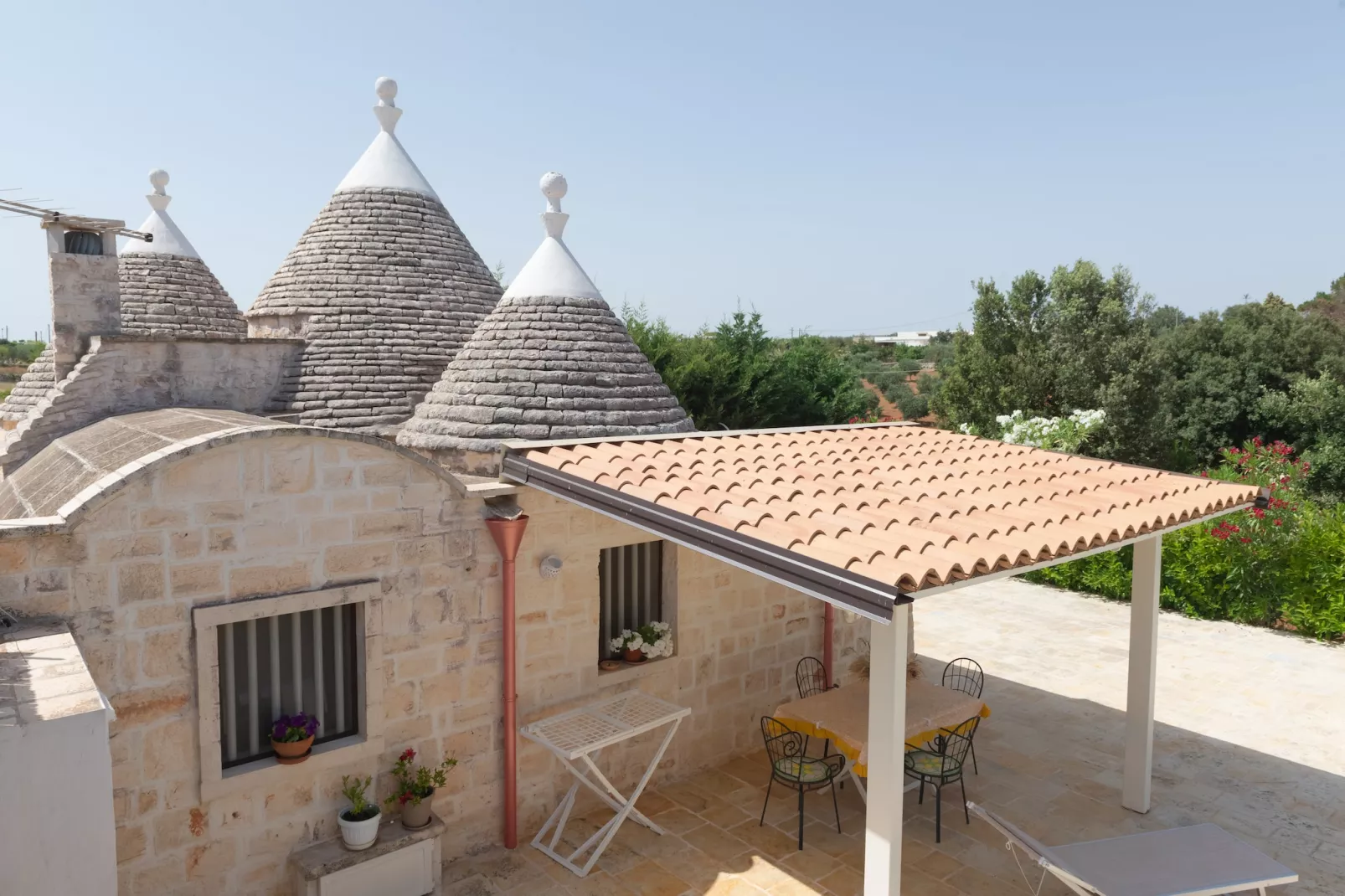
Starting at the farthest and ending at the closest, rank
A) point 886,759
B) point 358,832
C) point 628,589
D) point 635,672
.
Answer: point 628,589, point 635,672, point 358,832, point 886,759

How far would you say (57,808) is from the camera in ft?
11.0

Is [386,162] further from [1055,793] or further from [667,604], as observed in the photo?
[1055,793]

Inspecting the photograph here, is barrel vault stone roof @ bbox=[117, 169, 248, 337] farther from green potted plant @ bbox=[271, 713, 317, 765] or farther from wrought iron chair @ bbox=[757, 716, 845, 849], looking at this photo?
wrought iron chair @ bbox=[757, 716, 845, 849]

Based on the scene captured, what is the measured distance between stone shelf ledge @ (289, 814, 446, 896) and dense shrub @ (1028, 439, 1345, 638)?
1178 centimetres

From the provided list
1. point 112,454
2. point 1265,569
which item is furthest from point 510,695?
point 1265,569

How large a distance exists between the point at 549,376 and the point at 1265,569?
1110 cm

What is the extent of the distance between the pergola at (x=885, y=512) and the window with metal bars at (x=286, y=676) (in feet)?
5.70

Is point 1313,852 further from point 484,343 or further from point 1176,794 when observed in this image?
point 484,343

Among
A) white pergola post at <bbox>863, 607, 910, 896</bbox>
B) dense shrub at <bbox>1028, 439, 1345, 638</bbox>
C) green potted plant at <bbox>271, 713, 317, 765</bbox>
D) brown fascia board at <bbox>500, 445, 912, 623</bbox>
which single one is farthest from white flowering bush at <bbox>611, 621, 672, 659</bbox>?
dense shrub at <bbox>1028, 439, 1345, 638</bbox>

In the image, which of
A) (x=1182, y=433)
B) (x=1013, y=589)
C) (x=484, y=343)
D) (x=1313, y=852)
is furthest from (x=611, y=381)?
(x=1182, y=433)

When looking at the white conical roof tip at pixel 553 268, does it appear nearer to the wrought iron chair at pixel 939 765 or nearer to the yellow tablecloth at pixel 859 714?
the yellow tablecloth at pixel 859 714

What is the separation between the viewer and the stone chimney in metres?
9.78

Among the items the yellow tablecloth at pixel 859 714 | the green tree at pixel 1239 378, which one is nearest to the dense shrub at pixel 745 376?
the green tree at pixel 1239 378

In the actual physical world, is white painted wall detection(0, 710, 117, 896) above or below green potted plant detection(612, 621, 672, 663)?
above
